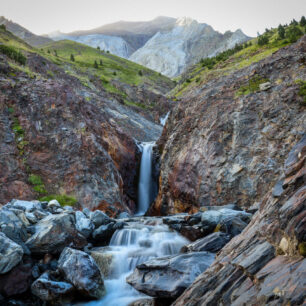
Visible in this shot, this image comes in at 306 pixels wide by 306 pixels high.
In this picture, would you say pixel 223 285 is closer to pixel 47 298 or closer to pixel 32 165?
pixel 47 298

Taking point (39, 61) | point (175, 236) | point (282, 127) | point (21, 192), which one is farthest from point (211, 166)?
point (39, 61)

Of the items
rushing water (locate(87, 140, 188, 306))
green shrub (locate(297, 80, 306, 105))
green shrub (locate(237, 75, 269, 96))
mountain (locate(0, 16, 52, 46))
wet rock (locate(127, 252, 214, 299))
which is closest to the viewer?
wet rock (locate(127, 252, 214, 299))

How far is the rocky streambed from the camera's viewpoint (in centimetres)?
776

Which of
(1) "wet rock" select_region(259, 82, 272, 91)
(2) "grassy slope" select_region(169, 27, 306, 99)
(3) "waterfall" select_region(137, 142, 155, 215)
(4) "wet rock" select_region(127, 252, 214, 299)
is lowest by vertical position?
(3) "waterfall" select_region(137, 142, 155, 215)

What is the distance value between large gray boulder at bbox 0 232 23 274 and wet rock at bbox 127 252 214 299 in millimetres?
3932

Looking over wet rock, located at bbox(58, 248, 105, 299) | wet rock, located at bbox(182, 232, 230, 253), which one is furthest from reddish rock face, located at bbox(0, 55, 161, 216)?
wet rock, located at bbox(182, 232, 230, 253)

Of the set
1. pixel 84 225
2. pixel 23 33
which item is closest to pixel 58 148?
pixel 84 225

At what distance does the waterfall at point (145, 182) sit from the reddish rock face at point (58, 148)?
101 centimetres

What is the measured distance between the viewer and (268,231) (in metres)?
5.60

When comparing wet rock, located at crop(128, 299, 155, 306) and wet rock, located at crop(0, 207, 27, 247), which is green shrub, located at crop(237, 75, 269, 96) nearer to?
wet rock, located at crop(128, 299, 155, 306)

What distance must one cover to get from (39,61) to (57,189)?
25922 mm

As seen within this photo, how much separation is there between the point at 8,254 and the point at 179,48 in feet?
593

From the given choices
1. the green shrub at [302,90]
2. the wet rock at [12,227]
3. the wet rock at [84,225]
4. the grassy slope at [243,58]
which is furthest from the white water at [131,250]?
the grassy slope at [243,58]

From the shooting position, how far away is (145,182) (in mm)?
27672
